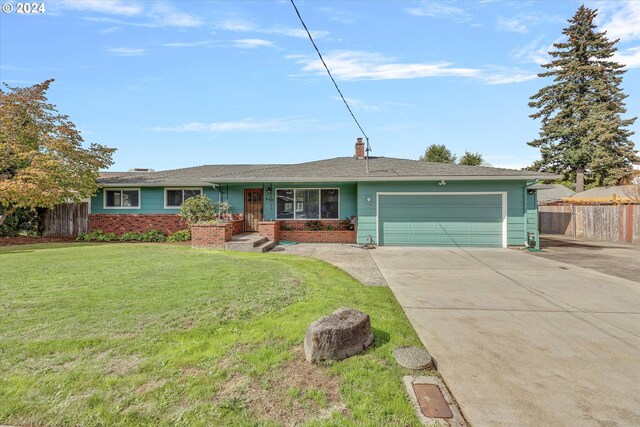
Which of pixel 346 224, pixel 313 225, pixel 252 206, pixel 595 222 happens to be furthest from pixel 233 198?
pixel 595 222

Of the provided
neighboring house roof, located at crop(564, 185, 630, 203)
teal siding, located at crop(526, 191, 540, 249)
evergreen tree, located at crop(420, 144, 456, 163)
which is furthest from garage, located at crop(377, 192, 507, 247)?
evergreen tree, located at crop(420, 144, 456, 163)

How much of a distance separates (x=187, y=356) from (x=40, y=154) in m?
13.9

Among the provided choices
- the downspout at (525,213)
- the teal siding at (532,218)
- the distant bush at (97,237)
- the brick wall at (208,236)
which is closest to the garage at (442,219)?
the downspout at (525,213)

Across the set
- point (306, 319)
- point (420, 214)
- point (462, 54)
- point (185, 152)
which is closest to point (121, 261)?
point (306, 319)

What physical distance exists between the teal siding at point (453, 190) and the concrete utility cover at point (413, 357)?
8.58 meters

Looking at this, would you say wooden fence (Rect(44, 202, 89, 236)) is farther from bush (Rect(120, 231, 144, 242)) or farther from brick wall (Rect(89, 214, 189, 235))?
bush (Rect(120, 231, 144, 242))

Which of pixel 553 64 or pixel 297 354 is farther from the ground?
pixel 553 64

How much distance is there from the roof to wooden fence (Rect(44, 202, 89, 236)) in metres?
1.60

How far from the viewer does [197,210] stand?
434 inches

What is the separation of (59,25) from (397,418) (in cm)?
1065

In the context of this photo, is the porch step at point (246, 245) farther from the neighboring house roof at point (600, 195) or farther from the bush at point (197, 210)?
the neighboring house roof at point (600, 195)

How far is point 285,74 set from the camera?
8.88 m

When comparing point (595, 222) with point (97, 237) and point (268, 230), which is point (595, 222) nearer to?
point (268, 230)

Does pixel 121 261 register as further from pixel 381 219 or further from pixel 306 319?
pixel 381 219
